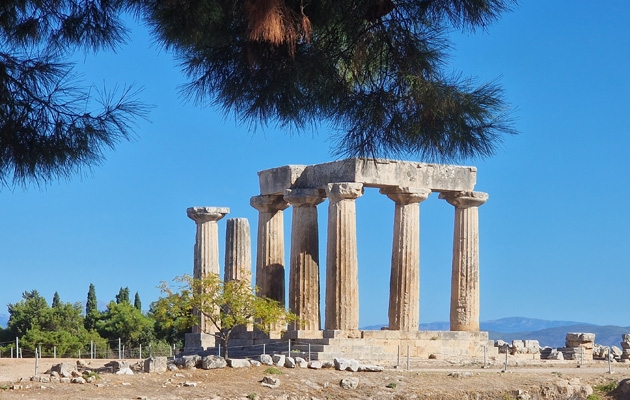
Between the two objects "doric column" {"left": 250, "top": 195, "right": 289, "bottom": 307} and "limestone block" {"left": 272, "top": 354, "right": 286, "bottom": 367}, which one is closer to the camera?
"limestone block" {"left": 272, "top": 354, "right": 286, "bottom": 367}

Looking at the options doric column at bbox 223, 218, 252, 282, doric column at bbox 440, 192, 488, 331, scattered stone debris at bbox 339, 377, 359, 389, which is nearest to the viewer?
scattered stone debris at bbox 339, 377, 359, 389

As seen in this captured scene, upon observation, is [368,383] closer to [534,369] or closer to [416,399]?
[416,399]

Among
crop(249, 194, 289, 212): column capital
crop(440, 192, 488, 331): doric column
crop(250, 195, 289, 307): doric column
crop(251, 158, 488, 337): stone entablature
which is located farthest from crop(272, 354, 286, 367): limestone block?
crop(440, 192, 488, 331): doric column

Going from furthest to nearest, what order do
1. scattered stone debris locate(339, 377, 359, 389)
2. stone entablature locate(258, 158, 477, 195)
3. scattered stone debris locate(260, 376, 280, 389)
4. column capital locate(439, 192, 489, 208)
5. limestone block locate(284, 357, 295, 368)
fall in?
column capital locate(439, 192, 489, 208), stone entablature locate(258, 158, 477, 195), limestone block locate(284, 357, 295, 368), scattered stone debris locate(339, 377, 359, 389), scattered stone debris locate(260, 376, 280, 389)

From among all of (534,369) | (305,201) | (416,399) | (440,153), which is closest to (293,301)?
(305,201)

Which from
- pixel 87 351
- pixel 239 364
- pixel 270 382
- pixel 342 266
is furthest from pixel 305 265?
pixel 87 351

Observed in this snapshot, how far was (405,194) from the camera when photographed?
1565 inches

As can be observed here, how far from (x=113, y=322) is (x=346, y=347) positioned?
3020 cm

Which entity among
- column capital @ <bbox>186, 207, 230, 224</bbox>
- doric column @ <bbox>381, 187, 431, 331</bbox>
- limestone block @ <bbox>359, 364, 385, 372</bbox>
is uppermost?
column capital @ <bbox>186, 207, 230, 224</bbox>

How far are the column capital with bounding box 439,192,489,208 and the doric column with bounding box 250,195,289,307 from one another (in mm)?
5327

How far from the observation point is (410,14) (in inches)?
658

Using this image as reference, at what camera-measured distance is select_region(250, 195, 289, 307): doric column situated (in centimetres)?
4238

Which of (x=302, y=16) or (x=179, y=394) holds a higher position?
(x=302, y=16)

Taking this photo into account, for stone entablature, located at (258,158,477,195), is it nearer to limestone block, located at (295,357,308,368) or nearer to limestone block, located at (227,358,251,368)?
limestone block, located at (295,357,308,368)
